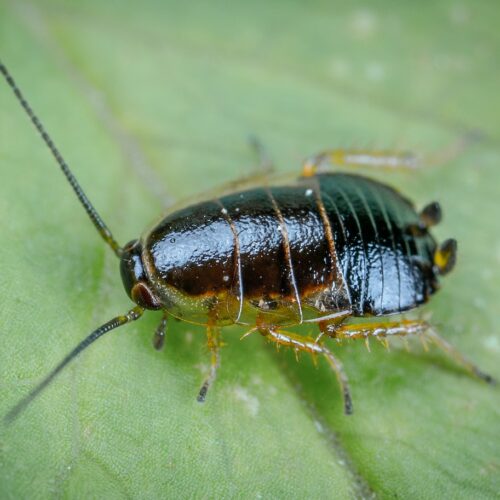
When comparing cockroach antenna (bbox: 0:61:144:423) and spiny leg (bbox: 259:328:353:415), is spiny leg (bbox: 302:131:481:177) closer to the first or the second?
spiny leg (bbox: 259:328:353:415)

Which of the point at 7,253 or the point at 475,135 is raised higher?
the point at 7,253

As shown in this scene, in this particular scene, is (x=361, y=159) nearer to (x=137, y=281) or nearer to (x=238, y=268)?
(x=238, y=268)

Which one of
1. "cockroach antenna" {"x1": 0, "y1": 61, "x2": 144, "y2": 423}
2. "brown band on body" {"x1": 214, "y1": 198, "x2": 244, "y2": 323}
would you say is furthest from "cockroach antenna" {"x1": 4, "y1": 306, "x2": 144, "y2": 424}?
"brown band on body" {"x1": 214, "y1": 198, "x2": 244, "y2": 323}

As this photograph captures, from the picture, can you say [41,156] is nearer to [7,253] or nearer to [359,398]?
[7,253]

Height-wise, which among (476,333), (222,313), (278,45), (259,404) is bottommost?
(476,333)

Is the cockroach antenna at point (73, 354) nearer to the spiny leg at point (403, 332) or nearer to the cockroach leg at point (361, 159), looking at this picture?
the spiny leg at point (403, 332)

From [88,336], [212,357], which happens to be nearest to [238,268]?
[212,357]

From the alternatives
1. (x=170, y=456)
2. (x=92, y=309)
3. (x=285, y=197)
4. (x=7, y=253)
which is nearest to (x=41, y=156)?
(x=7, y=253)
